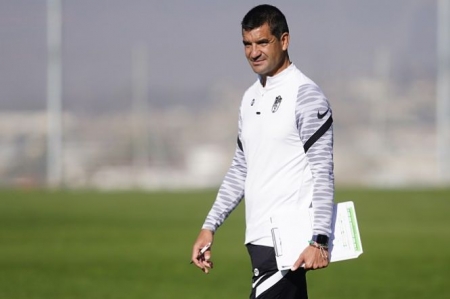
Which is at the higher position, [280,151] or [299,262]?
[280,151]

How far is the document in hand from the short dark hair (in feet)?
2.75

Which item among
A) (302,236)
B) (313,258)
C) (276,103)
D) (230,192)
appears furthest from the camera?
(230,192)

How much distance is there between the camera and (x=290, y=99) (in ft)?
18.4

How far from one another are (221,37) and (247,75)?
149 inches

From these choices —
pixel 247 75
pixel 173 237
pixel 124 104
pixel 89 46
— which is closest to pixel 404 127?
pixel 247 75

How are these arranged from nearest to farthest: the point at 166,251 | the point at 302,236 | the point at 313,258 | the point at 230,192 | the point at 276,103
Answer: the point at 313,258, the point at 302,236, the point at 276,103, the point at 230,192, the point at 166,251

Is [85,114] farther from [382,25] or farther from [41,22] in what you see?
[382,25]

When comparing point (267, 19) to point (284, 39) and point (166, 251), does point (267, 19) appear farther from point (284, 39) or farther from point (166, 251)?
point (166, 251)

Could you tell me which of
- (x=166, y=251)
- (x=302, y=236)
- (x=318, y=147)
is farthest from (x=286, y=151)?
(x=166, y=251)

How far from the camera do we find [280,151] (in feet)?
18.5

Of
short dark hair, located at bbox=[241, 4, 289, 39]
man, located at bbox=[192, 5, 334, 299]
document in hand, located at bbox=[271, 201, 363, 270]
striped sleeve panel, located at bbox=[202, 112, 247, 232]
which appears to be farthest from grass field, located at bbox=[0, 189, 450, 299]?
short dark hair, located at bbox=[241, 4, 289, 39]

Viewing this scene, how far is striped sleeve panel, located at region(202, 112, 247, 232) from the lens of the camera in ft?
20.0

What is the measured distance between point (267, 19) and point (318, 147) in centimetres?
65

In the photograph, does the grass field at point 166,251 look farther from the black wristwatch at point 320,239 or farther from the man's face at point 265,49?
the black wristwatch at point 320,239
